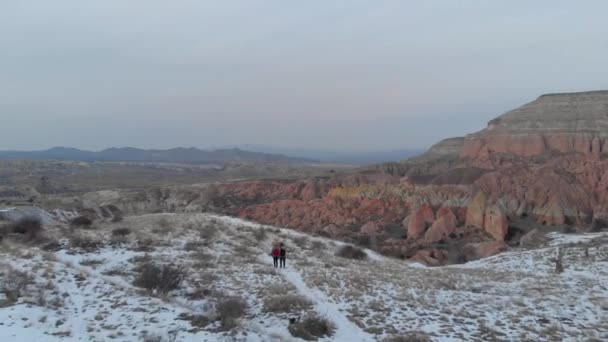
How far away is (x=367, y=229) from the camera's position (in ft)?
127

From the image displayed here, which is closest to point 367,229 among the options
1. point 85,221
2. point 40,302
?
point 85,221

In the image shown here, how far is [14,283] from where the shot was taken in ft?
31.5

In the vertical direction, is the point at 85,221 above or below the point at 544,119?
below

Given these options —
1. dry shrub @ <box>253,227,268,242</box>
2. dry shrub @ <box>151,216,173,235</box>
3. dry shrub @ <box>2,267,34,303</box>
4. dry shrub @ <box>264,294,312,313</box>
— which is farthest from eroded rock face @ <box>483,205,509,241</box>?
dry shrub @ <box>2,267,34,303</box>

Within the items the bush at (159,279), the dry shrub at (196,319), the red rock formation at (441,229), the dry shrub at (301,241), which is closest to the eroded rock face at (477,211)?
the red rock formation at (441,229)

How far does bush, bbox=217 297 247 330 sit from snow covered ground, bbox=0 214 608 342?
18 centimetres

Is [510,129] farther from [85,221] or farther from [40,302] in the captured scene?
[40,302]

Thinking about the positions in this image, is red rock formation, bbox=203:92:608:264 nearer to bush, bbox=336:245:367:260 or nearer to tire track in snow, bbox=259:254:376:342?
bush, bbox=336:245:367:260

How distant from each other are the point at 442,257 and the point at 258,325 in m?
21.2

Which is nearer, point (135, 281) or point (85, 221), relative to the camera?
point (135, 281)

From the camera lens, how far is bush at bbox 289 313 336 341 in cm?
788

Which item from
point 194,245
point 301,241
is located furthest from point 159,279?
point 301,241

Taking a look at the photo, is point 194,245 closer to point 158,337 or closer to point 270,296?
point 270,296

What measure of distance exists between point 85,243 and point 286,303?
895 cm
